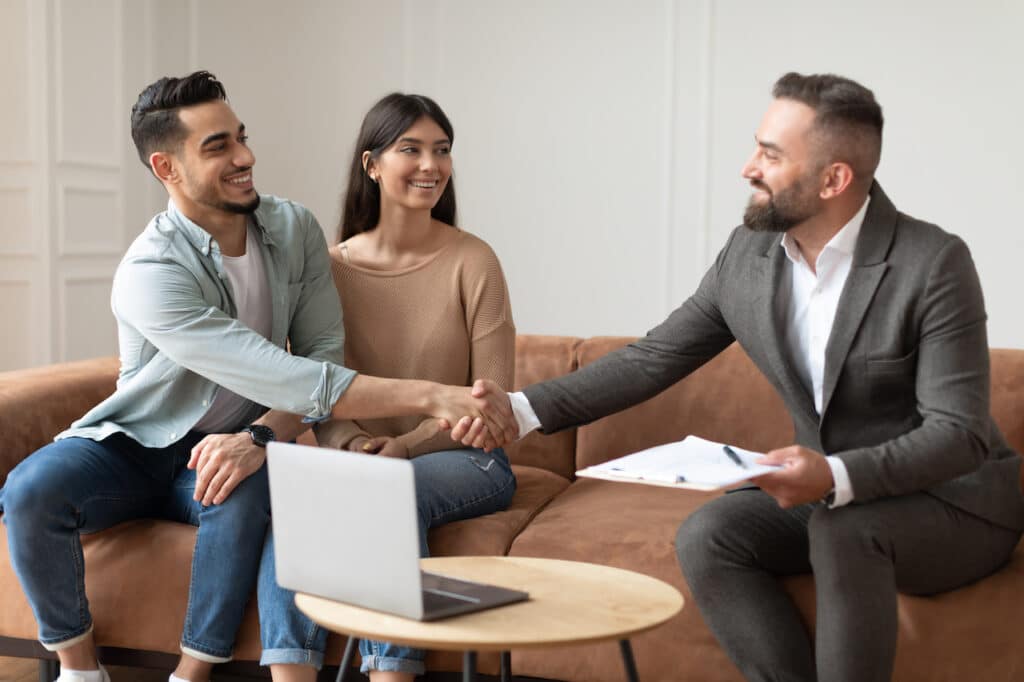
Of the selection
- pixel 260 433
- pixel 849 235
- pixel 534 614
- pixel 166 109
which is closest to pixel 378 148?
pixel 166 109

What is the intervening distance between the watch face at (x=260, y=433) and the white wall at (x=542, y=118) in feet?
8.56

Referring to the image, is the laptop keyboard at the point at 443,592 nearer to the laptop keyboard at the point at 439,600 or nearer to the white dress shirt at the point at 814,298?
the laptop keyboard at the point at 439,600

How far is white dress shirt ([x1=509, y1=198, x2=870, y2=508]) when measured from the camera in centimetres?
209

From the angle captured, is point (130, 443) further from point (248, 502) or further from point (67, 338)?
point (67, 338)

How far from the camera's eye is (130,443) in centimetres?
239

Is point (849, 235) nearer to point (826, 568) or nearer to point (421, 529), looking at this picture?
point (826, 568)

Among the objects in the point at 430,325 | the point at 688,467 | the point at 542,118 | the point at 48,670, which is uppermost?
the point at 542,118

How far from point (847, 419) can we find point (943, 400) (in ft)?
0.60

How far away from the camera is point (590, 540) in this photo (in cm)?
227

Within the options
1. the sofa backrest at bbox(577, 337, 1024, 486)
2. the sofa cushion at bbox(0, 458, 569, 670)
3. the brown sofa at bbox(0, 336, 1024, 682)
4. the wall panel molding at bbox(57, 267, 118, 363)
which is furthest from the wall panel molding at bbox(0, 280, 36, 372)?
the sofa backrest at bbox(577, 337, 1024, 486)

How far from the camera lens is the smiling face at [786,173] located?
207cm

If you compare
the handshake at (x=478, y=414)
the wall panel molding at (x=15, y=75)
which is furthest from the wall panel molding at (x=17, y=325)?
the handshake at (x=478, y=414)

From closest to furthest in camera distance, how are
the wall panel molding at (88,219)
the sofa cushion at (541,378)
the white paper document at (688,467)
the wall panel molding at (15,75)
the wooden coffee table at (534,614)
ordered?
the wooden coffee table at (534,614) → the white paper document at (688,467) → the sofa cushion at (541,378) → the wall panel molding at (15,75) → the wall panel molding at (88,219)

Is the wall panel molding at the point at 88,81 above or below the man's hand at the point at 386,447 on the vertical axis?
above
